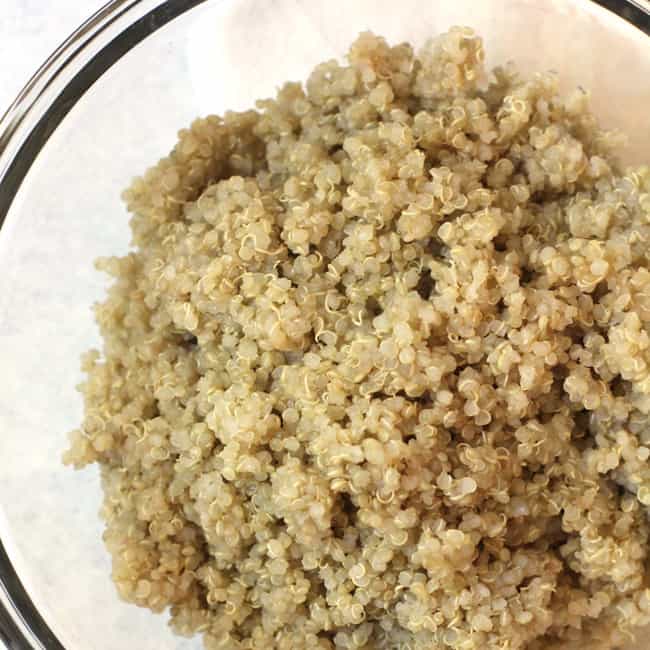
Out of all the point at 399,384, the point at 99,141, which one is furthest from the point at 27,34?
the point at 399,384

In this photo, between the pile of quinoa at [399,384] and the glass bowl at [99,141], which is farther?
the glass bowl at [99,141]

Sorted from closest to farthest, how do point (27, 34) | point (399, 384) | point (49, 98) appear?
point (399, 384)
point (49, 98)
point (27, 34)

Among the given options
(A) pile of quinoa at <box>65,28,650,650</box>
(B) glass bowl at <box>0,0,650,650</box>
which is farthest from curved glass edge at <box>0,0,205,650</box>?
(A) pile of quinoa at <box>65,28,650,650</box>

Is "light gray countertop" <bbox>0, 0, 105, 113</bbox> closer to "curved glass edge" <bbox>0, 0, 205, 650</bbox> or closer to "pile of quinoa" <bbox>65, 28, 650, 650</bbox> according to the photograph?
"curved glass edge" <bbox>0, 0, 205, 650</bbox>

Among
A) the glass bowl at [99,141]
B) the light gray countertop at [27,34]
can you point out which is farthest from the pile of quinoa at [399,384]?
the light gray countertop at [27,34]

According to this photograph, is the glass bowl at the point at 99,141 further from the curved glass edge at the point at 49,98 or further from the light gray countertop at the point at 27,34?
the light gray countertop at the point at 27,34

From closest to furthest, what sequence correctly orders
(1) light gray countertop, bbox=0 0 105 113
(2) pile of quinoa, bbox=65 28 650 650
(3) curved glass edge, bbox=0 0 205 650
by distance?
(2) pile of quinoa, bbox=65 28 650 650 → (3) curved glass edge, bbox=0 0 205 650 → (1) light gray countertop, bbox=0 0 105 113

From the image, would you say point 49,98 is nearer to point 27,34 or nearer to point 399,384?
point 27,34
